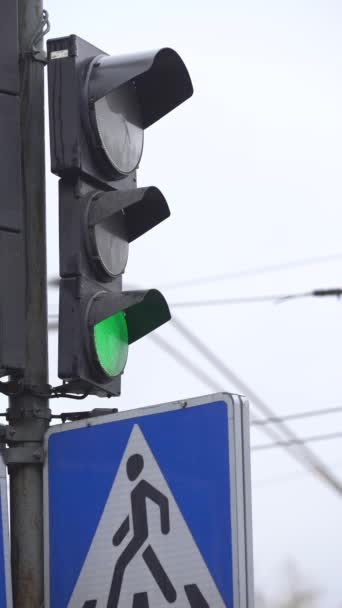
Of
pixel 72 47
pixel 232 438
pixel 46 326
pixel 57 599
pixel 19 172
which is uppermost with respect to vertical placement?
pixel 72 47

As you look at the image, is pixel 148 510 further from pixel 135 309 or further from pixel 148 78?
pixel 148 78

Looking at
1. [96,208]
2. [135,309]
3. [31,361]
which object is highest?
[96,208]

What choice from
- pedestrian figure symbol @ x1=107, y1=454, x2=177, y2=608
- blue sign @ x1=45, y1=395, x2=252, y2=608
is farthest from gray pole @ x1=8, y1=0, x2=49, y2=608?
pedestrian figure symbol @ x1=107, y1=454, x2=177, y2=608

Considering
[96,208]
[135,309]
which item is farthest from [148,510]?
[96,208]

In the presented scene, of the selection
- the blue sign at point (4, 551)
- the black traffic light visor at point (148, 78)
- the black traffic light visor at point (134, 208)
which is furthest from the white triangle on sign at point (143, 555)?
the black traffic light visor at point (148, 78)

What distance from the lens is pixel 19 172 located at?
4402mm

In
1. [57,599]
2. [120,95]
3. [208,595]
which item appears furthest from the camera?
[120,95]

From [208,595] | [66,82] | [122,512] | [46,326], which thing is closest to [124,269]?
[46,326]

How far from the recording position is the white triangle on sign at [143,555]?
12.6 ft

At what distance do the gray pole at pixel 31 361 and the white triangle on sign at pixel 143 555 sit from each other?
0.24 meters

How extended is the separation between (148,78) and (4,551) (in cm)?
143

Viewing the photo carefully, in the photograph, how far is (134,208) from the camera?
454cm

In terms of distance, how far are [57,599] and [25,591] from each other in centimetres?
14

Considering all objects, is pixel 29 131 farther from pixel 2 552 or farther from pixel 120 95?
pixel 2 552
